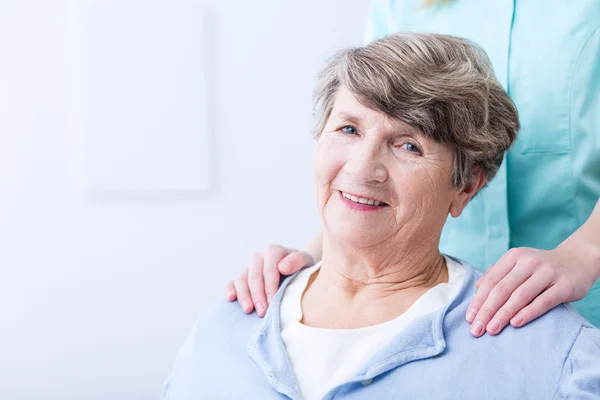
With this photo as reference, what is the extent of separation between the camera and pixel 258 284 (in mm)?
1418

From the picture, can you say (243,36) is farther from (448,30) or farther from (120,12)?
(448,30)

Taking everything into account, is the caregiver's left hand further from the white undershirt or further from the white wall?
the white wall

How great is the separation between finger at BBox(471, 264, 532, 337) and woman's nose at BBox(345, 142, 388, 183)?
0.90ft

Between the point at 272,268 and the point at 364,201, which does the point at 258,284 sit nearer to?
the point at 272,268

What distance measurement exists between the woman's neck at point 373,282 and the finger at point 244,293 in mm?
122

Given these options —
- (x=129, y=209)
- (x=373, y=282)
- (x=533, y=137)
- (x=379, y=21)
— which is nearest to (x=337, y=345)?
(x=373, y=282)

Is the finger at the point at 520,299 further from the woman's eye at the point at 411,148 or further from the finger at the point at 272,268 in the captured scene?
the finger at the point at 272,268

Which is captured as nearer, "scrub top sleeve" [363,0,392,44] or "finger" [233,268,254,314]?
"finger" [233,268,254,314]

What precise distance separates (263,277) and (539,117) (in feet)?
2.23

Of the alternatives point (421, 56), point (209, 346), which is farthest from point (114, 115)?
point (421, 56)

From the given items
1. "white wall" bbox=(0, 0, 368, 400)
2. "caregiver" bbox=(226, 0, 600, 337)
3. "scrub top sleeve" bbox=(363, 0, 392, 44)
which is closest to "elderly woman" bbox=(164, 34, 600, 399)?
"caregiver" bbox=(226, 0, 600, 337)

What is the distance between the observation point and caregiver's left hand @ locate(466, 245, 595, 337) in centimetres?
113

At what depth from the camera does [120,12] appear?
2.45m

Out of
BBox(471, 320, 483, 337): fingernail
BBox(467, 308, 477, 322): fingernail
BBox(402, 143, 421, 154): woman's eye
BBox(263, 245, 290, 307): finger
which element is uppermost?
BBox(402, 143, 421, 154): woman's eye
